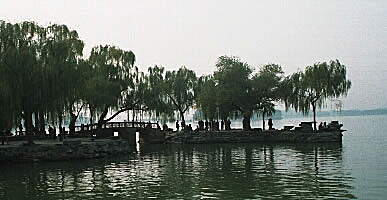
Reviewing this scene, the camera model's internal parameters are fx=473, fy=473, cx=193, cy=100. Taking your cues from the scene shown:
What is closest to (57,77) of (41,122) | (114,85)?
(41,122)

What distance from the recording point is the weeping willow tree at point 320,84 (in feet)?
152

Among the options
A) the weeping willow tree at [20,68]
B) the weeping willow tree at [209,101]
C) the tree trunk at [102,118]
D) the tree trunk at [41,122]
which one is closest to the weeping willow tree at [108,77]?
the tree trunk at [102,118]

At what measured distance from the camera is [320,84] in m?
46.5

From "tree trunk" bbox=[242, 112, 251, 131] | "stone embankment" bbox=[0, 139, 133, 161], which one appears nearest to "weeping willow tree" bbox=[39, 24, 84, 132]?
"stone embankment" bbox=[0, 139, 133, 161]

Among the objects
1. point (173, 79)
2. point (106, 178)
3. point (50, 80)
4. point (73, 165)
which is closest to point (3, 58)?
point (50, 80)

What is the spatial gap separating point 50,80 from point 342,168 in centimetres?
1832

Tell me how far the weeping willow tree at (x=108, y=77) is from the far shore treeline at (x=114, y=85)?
8 cm

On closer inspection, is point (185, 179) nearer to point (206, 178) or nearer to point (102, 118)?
point (206, 178)

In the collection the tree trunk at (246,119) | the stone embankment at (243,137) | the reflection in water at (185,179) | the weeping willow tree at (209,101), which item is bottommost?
the reflection in water at (185,179)

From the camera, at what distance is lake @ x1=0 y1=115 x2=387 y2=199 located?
1659 cm

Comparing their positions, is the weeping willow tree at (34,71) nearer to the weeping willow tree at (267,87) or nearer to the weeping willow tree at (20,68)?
the weeping willow tree at (20,68)

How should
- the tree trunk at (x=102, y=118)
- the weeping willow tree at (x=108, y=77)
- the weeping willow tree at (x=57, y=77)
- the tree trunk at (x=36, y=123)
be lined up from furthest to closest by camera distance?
the tree trunk at (x=102, y=118) < the weeping willow tree at (x=108, y=77) < the tree trunk at (x=36, y=123) < the weeping willow tree at (x=57, y=77)

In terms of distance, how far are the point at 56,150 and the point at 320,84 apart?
89.4 ft

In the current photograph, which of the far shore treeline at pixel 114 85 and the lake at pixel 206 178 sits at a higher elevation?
the far shore treeline at pixel 114 85
